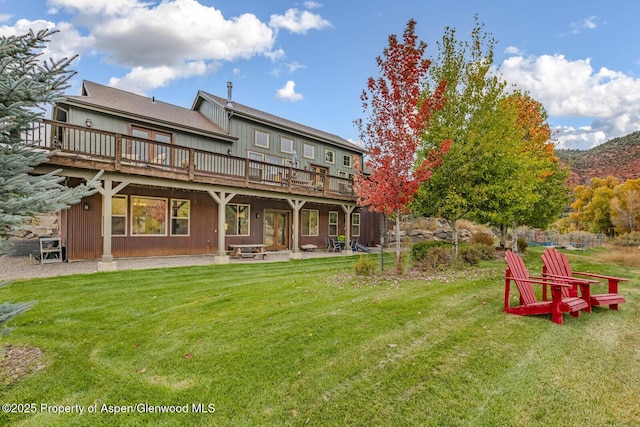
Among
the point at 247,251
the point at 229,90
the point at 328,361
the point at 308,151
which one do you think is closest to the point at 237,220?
the point at 247,251

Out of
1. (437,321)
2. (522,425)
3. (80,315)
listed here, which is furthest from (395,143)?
(80,315)

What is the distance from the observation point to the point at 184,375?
3.14 meters

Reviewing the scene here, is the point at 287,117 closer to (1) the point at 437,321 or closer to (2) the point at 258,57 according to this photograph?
(2) the point at 258,57

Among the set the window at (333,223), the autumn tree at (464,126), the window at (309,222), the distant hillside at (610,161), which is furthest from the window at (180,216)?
the distant hillside at (610,161)

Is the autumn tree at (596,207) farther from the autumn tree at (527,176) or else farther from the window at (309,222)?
the window at (309,222)

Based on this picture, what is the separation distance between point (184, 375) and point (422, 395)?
2.26 meters

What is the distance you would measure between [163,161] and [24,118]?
10059 mm

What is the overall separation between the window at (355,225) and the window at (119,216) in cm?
1254

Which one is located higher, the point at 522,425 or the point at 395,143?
the point at 395,143

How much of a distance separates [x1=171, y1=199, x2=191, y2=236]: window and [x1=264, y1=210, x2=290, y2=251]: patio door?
3.96 meters

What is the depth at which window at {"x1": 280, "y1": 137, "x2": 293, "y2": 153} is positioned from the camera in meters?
18.2

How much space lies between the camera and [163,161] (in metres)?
12.1

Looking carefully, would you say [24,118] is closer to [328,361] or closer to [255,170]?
[328,361]

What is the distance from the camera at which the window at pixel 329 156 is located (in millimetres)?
20598
